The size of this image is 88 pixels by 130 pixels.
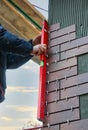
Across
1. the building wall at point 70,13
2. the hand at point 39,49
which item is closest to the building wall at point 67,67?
the building wall at point 70,13

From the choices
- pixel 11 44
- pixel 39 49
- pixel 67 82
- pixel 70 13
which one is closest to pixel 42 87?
pixel 67 82

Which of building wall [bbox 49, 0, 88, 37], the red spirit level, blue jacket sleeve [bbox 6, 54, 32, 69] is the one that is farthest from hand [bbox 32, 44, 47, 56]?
building wall [bbox 49, 0, 88, 37]

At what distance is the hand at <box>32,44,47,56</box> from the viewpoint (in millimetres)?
4450

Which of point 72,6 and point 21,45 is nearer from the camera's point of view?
point 21,45

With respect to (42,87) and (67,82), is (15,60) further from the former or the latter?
(67,82)

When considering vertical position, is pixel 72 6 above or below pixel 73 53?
above

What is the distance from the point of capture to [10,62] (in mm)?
4820

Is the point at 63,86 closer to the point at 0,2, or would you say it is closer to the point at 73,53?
the point at 73,53

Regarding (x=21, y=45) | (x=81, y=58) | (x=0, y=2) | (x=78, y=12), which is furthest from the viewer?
(x=0, y=2)

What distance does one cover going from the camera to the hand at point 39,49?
14.6 ft

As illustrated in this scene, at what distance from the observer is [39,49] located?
4535 millimetres

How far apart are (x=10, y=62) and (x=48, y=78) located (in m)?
0.57

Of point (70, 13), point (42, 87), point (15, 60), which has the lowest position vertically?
point (42, 87)

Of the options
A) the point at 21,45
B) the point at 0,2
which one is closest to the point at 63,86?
the point at 21,45
